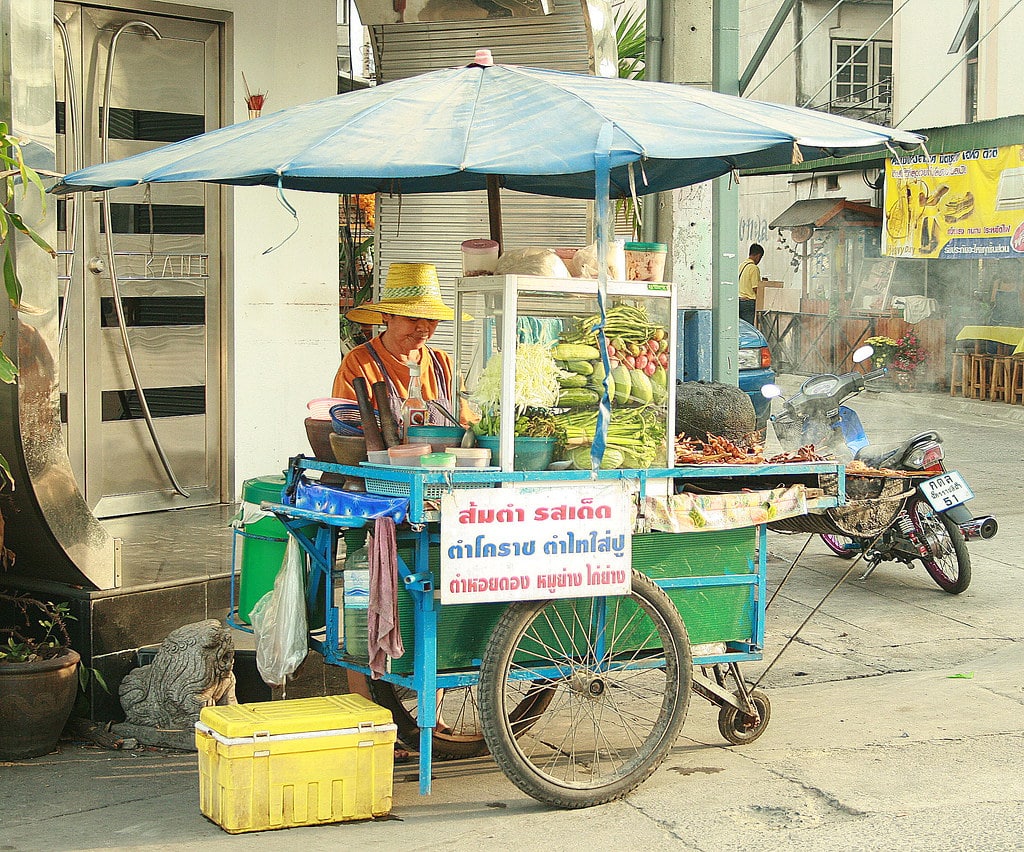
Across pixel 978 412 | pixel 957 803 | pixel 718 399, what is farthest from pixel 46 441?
pixel 978 412

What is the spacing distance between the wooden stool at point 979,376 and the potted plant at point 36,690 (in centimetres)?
1477

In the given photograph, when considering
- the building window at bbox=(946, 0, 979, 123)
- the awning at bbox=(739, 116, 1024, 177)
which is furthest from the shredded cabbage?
the building window at bbox=(946, 0, 979, 123)

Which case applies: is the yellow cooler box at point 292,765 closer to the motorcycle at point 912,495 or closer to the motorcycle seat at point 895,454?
the motorcycle at point 912,495

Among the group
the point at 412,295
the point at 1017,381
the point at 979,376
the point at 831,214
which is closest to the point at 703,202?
the point at 412,295

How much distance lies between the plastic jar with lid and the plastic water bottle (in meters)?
1.43

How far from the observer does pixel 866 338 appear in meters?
20.9

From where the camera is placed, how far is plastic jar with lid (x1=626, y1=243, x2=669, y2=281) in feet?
16.3

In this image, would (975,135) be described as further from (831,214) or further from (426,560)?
(426,560)

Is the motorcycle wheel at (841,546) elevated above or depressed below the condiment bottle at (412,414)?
below

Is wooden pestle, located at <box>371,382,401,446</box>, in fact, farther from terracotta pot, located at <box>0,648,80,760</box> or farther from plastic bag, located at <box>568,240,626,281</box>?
terracotta pot, located at <box>0,648,80,760</box>

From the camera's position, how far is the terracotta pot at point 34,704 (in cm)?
507

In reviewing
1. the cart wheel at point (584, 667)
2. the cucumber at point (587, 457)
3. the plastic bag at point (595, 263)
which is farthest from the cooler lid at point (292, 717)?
the plastic bag at point (595, 263)

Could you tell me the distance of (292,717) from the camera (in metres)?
4.37

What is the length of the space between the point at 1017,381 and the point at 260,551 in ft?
46.0
